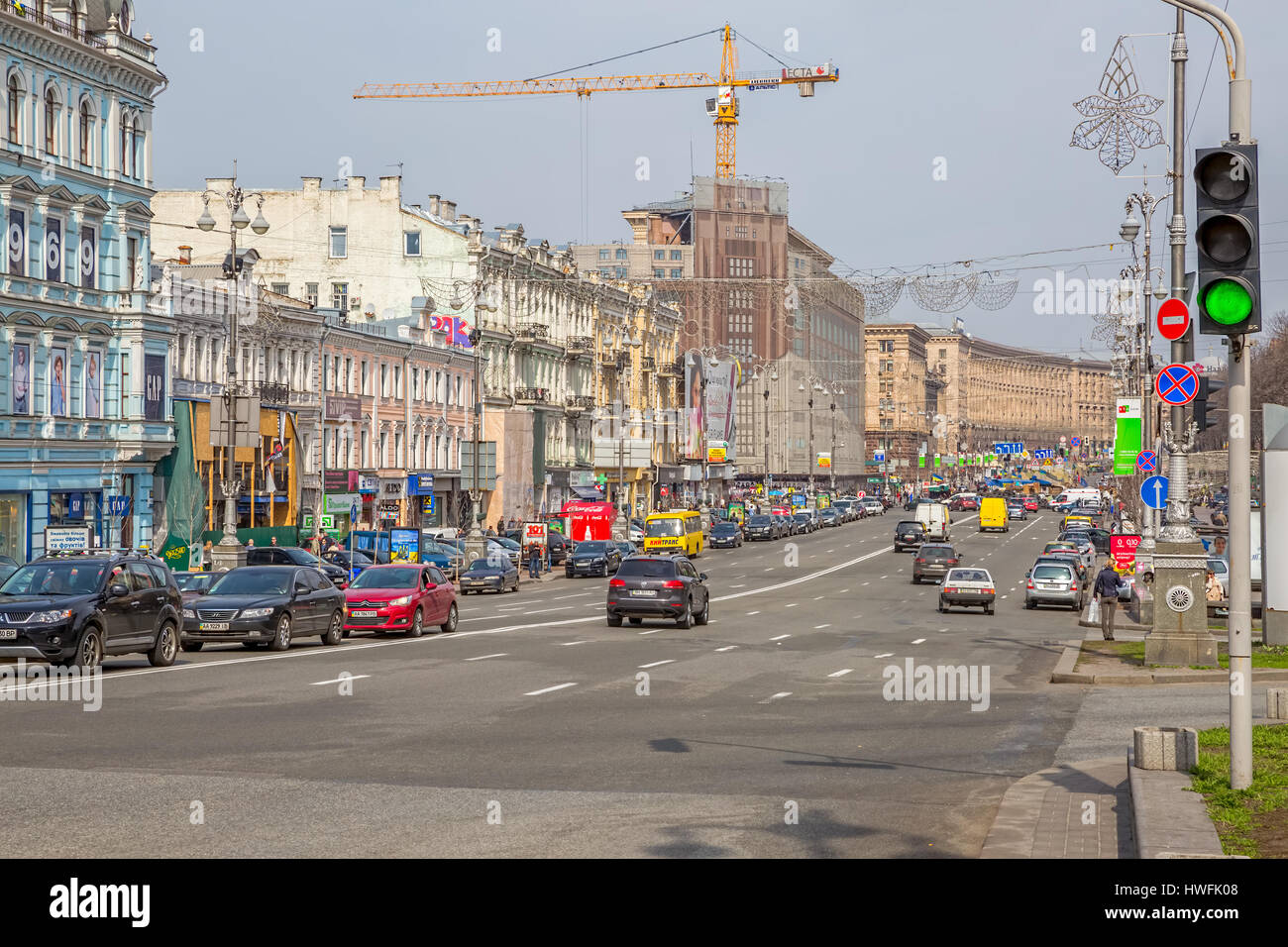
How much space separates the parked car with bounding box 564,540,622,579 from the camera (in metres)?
69.8

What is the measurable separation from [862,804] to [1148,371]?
35300 mm

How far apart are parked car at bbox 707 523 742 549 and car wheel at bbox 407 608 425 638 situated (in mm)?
60457

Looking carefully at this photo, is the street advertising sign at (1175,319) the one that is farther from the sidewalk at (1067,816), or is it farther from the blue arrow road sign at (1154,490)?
the sidewalk at (1067,816)

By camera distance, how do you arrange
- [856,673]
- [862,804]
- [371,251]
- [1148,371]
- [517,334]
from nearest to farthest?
[862,804] < [856,673] < [1148,371] < [371,251] < [517,334]

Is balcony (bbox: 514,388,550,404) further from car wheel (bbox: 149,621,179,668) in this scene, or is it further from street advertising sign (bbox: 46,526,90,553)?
car wheel (bbox: 149,621,179,668)

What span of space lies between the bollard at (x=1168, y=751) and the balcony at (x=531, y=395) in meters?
83.7

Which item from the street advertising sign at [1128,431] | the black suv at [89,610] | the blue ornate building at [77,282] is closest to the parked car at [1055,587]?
the street advertising sign at [1128,431]

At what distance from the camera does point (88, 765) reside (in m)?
14.3

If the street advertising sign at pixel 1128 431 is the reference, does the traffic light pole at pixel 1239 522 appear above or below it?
below

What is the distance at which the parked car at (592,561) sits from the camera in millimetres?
69750

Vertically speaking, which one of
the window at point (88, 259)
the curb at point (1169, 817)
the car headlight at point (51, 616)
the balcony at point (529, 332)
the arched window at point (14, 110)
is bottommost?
the curb at point (1169, 817)
